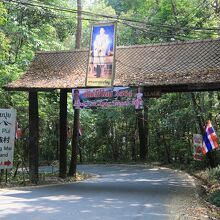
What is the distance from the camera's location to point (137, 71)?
16.9 metres

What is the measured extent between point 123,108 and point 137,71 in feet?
64.9

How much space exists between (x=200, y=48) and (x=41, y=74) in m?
7.15

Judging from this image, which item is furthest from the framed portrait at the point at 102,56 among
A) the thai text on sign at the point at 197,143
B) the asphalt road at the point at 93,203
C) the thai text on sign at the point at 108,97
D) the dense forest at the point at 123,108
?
the thai text on sign at the point at 197,143

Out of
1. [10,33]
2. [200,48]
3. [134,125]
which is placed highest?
[10,33]

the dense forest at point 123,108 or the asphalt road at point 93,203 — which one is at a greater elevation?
the dense forest at point 123,108

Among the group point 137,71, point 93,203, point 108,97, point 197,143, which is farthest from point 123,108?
point 93,203

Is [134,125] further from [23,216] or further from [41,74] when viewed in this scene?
[23,216]

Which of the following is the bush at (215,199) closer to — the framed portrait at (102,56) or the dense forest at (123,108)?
the framed portrait at (102,56)

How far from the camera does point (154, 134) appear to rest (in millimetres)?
38656

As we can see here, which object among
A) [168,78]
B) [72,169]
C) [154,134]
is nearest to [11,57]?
[72,169]

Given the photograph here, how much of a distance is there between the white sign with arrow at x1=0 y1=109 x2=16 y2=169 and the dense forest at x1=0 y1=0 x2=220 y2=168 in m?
2.14

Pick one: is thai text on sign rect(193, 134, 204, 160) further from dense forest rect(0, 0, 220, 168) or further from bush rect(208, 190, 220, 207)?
bush rect(208, 190, 220, 207)

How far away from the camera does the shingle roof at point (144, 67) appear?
50.3ft

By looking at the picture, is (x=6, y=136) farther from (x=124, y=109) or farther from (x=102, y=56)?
(x=124, y=109)
